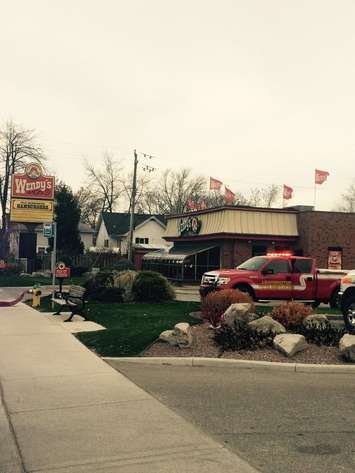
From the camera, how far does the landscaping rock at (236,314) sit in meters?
11.3

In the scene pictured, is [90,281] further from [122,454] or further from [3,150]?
[3,150]

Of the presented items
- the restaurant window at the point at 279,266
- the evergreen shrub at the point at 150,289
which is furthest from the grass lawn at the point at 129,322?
the restaurant window at the point at 279,266

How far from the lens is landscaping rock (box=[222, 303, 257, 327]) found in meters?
11.3

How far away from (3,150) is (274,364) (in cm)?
5215

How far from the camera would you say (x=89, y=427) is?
5.95 meters

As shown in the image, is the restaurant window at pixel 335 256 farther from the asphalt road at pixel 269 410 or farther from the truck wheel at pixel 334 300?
the asphalt road at pixel 269 410

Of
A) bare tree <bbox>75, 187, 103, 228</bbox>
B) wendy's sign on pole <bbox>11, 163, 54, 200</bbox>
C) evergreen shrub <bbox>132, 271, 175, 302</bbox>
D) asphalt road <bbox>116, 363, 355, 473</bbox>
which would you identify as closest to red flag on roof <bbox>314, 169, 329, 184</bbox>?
wendy's sign on pole <bbox>11, 163, 54, 200</bbox>

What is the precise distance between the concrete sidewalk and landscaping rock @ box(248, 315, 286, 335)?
3.32 m

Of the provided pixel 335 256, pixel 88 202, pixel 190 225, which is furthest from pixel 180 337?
pixel 88 202

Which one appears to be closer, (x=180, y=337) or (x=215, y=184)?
(x=180, y=337)

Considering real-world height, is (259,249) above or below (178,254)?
above

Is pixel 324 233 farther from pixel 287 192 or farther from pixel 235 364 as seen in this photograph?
pixel 235 364

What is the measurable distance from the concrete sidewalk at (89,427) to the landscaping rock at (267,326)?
10.9ft

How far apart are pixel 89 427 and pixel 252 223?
28642 millimetres
